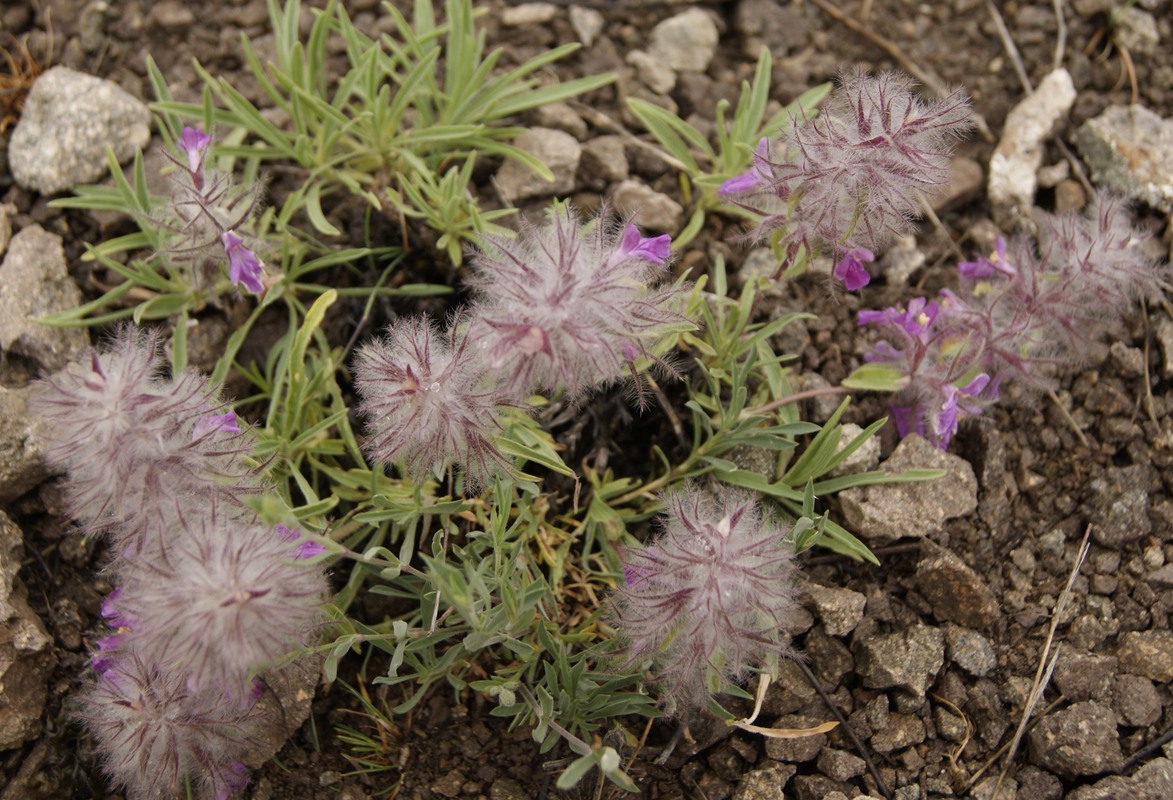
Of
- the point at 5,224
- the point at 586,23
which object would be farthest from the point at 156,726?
the point at 586,23

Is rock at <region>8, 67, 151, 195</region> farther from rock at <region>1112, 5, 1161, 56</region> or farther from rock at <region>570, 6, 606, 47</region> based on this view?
rock at <region>1112, 5, 1161, 56</region>

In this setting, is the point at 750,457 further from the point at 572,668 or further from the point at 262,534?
the point at 262,534

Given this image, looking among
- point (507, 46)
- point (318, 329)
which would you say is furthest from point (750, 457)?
point (507, 46)

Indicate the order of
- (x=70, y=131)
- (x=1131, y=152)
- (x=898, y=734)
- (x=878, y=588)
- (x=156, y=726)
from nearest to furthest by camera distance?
(x=156, y=726) < (x=898, y=734) < (x=878, y=588) < (x=70, y=131) < (x=1131, y=152)

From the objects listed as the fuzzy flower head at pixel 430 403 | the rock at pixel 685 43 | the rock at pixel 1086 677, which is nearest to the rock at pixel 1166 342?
the rock at pixel 1086 677

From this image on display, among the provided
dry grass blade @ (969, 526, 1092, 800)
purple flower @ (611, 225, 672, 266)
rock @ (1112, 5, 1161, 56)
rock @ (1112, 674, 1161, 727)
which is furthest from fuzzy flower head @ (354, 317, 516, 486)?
rock @ (1112, 5, 1161, 56)

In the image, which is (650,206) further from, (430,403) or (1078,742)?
(1078,742)
